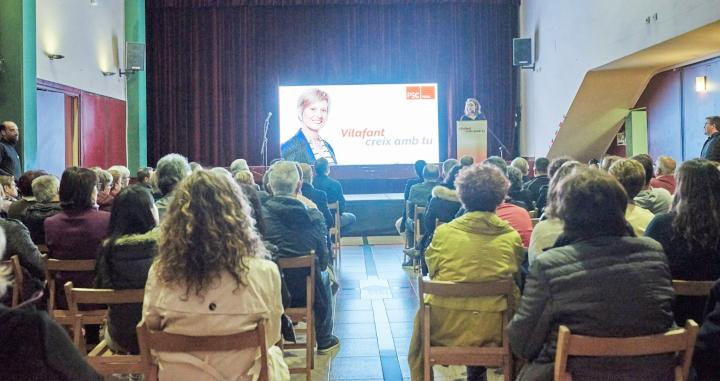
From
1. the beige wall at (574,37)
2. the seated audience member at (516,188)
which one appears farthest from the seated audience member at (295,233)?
the beige wall at (574,37)

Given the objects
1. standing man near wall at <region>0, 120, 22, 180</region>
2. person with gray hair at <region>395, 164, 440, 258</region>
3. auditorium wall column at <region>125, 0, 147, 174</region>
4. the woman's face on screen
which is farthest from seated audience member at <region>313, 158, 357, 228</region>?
auditorium wall column at <region>125, 0, 147, 174</region>

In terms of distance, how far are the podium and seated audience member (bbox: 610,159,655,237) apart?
7437 mm

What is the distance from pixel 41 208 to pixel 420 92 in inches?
342

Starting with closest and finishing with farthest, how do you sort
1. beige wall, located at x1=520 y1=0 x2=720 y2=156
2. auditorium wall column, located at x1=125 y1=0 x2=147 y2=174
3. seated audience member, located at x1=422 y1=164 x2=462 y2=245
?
seated audience member, located at x1=422 y1=164 x2=462 y2=245, beige wall, located at x1=520 y1=0 x2=720 y2=156, auditorium wall column, located at x1=125 y1=0 x2=147 y2=174

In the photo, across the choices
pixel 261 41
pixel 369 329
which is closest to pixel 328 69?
pixel 261 41

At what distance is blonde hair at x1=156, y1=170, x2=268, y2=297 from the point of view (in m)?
2.21

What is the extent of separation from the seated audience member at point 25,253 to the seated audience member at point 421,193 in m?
3.96

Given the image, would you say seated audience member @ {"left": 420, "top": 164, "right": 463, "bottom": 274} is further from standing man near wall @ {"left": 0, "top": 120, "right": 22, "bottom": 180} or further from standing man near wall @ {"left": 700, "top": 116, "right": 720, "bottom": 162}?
standing man near wall @ {"left": 0, "top": 120, "right": 22, "bottom": 180}

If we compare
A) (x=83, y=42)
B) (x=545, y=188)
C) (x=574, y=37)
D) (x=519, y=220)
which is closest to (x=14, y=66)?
(x=83, y=42)

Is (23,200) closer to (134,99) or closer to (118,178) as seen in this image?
(118,178)

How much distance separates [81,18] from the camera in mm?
9547

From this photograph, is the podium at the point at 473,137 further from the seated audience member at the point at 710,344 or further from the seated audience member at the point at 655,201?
the seated audience member at the point at 710,344

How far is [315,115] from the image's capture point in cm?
1209

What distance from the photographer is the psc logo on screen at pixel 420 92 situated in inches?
478
